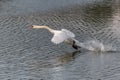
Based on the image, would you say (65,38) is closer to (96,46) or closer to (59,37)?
(59,37)

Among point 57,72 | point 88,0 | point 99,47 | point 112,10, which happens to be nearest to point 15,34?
point 99,47

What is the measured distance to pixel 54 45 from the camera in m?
20.5

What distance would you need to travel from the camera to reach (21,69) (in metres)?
16.9

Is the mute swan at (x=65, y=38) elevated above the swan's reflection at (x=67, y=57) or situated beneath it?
elevated above

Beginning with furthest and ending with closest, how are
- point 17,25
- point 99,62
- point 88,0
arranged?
point 88,0 < point 17,25 < point 99,62

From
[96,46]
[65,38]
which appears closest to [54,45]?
[65,38]

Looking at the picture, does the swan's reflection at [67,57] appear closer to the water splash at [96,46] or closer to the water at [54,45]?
the water at [54,45]

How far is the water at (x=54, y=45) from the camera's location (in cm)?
1644

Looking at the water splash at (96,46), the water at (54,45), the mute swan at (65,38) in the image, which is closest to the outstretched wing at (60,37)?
the mute swan at (65,38)

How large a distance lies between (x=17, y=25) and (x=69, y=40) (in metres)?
6.42

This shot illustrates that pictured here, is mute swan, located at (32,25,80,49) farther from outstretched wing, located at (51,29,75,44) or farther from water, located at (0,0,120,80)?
water, located at (0,0,120,80)

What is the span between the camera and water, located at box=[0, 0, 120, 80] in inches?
647

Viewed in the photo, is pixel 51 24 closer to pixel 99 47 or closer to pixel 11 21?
pixel 11 21

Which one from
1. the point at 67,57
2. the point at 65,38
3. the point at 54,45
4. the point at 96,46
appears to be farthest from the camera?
the point at 54,45
